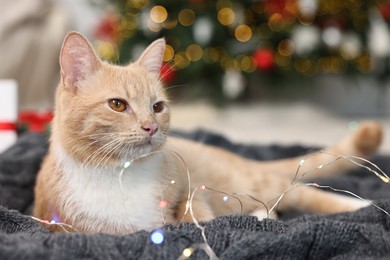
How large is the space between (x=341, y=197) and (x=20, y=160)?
1.03 m

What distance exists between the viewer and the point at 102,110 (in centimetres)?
104

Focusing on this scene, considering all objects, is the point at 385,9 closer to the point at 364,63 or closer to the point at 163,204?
the point at 364,63

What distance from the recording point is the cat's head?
1020mm

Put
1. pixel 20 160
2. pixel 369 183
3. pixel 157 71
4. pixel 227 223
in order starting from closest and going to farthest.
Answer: pixel 227 223 → pixel 157 71 → pixel 20 160 → pixel 369 183

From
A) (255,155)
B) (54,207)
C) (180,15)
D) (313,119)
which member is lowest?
(313,119)

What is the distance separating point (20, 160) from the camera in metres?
1.57

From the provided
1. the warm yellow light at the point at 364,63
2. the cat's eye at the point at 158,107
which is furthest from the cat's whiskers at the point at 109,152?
the warm yellow light at the point at 364,63

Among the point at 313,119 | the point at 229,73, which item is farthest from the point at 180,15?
the point at 313,119

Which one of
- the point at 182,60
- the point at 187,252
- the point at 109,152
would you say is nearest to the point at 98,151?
the point at 109,152

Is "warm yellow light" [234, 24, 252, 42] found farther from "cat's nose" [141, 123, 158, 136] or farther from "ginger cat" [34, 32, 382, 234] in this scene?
"cat's nose" [141, 123, 158, 136]

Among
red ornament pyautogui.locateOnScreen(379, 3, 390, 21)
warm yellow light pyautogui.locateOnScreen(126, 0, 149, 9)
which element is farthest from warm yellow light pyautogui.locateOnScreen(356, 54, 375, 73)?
warm yellow light pyautogui.locateOnScreen(126, 0, 149, 9)

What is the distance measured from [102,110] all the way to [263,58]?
2310 millimetres

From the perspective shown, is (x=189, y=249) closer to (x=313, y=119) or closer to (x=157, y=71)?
(x=157, y=71)

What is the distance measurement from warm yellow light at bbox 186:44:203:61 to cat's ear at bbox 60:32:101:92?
218 cm
